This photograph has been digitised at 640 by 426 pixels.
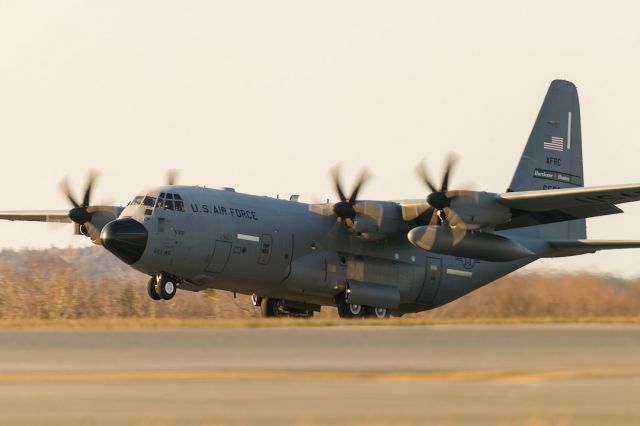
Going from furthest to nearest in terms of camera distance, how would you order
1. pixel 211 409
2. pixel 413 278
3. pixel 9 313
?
pixel 9 313
pixel 413 278
pixel 211 409

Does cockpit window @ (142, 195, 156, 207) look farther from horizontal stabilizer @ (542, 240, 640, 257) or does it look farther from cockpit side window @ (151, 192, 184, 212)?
horizontal stabilizer @ (542, 240, 640, 257)

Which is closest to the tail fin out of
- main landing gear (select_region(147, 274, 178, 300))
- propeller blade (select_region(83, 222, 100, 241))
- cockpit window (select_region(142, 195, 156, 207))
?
main landing gear (select_region(147, 274, 178, 300))

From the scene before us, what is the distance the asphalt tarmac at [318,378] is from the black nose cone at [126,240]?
976 cm

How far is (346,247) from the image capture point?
1288 inches

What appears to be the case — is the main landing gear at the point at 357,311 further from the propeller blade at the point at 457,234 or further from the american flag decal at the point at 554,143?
the american flag decal at the point at 554,143

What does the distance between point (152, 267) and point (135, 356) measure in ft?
47.9

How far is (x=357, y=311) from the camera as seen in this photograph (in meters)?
32.7

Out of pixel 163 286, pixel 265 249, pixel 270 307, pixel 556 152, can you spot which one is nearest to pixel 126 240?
pixel 163 286

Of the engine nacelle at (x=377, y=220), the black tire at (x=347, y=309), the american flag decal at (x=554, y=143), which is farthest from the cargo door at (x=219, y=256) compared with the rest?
the american flag decal at (x=554, y=143)

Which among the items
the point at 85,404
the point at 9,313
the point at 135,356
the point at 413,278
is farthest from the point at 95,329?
the point at 9,313

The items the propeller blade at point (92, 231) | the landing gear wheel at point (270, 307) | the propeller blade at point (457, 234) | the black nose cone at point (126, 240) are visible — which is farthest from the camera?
the propeller blade at point (92, 231)

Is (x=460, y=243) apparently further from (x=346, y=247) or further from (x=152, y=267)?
(x=152, y=267)

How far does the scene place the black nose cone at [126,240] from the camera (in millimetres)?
29125

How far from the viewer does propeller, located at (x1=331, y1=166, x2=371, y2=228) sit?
32.2 meters
